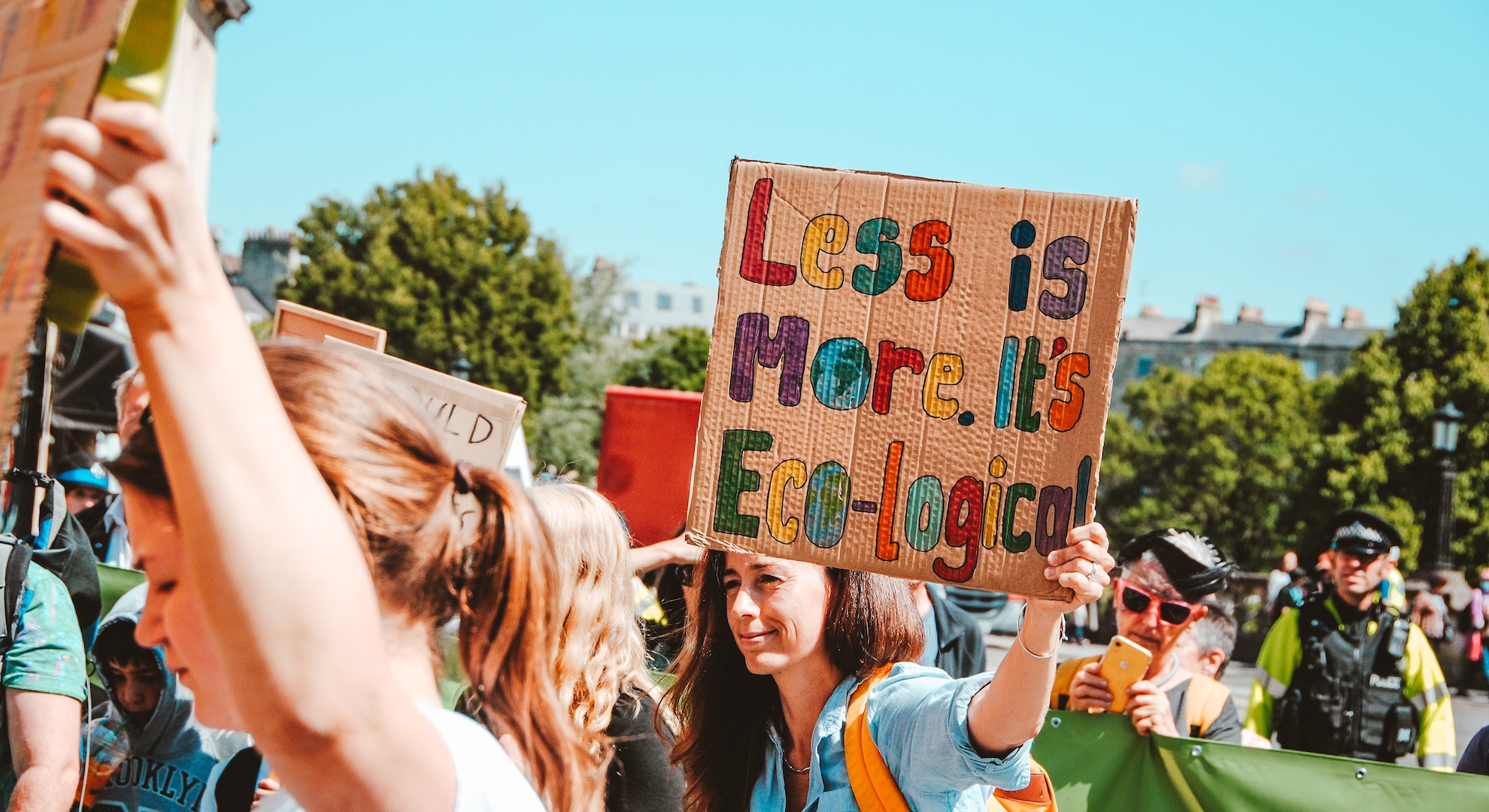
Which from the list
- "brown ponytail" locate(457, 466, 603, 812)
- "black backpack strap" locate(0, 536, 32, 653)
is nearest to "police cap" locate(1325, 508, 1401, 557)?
"brown ponytail" locate(457, 466, 603, 812)

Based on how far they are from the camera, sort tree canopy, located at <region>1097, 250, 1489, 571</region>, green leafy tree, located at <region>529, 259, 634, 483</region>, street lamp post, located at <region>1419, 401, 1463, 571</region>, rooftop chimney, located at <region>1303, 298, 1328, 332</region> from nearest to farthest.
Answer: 1. street lamp post, located at <region>1419, 401, 1463, 571</region>
2. tree canopy, located at <region>1097, 250, 1489, 571</region>
3. green leafy tree, located at <region>529, 259, 634, 483</region>
4. rooftop chimney, located at <region>1303, 298, 1328, 332</region>

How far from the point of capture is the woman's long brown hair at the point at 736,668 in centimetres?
279

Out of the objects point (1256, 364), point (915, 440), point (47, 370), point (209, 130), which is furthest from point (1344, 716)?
point (1256, 364)

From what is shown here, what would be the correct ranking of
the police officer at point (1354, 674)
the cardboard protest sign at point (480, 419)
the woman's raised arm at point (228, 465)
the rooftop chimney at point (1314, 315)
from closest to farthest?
the woman's raised arm at point (228, 465) < the cardboard protest sign at point (480, 419) < the police officer at point (1354, 674) < the rooftop chimney at point (1314, 315)

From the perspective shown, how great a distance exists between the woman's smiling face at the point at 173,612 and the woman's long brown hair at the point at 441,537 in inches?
1.2

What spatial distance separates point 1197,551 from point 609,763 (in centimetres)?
237

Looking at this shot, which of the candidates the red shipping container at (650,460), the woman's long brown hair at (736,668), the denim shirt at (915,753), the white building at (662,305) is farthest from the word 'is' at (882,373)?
the white building at (662,305)

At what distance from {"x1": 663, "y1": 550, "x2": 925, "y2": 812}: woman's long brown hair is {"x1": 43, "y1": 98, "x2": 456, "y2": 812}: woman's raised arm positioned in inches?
70.8

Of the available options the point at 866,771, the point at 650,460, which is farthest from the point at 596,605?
the point at 650,460

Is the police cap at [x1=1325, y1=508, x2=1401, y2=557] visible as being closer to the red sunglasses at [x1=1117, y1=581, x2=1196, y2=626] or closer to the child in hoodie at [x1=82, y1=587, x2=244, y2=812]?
the red sunglasses at [x1=1117, y1=581, x2=1196, y2=626]

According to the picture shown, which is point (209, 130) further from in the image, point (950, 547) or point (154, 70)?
point (950, 547)

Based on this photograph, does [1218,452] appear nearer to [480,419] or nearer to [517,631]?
[480,419]

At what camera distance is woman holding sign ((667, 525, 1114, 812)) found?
2.18m

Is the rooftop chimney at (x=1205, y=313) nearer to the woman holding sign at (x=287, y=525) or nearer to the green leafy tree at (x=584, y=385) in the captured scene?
the green leafy tree at (x=584, y=385)
